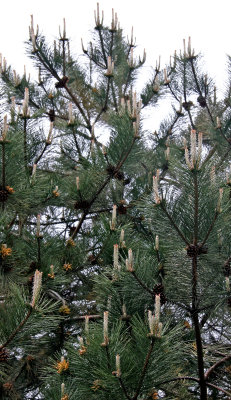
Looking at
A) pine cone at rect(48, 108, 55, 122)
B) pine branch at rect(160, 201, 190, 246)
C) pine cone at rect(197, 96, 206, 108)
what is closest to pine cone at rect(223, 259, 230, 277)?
pine branch at rect(160, 201, 190, 246)

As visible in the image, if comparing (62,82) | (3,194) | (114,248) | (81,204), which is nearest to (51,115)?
(62,82)

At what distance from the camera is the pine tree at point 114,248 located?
2283 mm

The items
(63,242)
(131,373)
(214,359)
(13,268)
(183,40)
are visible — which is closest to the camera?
(131,373)

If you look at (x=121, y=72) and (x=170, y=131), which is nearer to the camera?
(x=170, y=131)

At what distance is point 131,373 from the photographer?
7.27 feet

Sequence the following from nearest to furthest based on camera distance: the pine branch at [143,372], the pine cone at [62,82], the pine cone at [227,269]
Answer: the pine branch at [143,372]
the pine cone at [227,269]
the pine cone at [62,82]

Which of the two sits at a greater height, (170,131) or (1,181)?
(170,131)

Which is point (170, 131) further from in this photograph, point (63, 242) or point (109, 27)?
point (63, 242)

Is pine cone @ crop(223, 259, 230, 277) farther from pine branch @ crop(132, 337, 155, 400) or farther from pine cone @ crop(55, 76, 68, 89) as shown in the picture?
pine cone @ crop(55, 76, 68, 89)

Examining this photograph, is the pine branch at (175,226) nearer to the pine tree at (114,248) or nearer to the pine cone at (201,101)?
the pine tree at (114,248)

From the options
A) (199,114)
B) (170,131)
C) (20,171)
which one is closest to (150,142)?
(170,131)

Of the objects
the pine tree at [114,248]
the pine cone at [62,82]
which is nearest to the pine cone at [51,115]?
the pine tree at [114,248]

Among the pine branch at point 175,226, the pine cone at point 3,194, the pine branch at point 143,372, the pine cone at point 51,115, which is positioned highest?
the pine cone at point 51,115

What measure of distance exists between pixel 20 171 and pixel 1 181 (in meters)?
0.13
